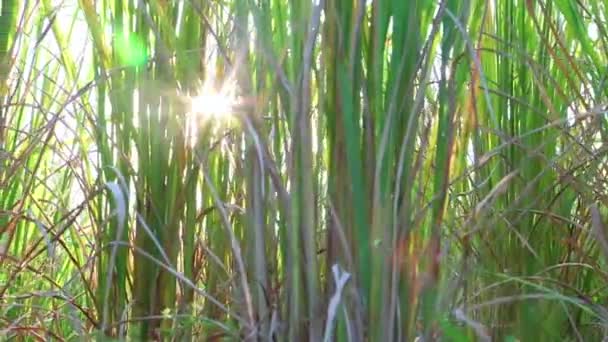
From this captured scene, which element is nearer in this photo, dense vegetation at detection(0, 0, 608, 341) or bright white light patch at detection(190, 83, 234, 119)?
dense vegetation at detection(0, 0, 608, 341)

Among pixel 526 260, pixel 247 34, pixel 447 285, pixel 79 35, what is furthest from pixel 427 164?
pixel 79 35

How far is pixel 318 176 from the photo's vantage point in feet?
3.12

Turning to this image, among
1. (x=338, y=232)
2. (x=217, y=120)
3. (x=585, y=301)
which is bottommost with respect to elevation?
(x=585, y=301)

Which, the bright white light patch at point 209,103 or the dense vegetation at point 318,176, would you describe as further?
the bright white light patch at point 209,103

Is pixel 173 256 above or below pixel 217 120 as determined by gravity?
below

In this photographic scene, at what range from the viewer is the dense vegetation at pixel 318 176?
0.82 meters

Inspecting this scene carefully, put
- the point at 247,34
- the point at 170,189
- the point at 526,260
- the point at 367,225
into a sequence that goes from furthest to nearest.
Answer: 1. the point at 526,260
2. the point at 170,189
3. the point at 247,34
4. the point at 367,225

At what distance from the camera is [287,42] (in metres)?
0.94

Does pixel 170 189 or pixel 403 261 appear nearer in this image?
pixel 403 261

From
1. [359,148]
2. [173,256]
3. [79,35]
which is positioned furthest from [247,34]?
[79,35]

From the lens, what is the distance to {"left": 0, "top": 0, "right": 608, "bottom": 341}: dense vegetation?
32.1 inches

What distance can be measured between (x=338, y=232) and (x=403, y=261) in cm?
6

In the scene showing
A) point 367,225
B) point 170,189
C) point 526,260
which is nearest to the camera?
point 367,225

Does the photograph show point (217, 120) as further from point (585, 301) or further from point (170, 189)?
point (585, 301)
